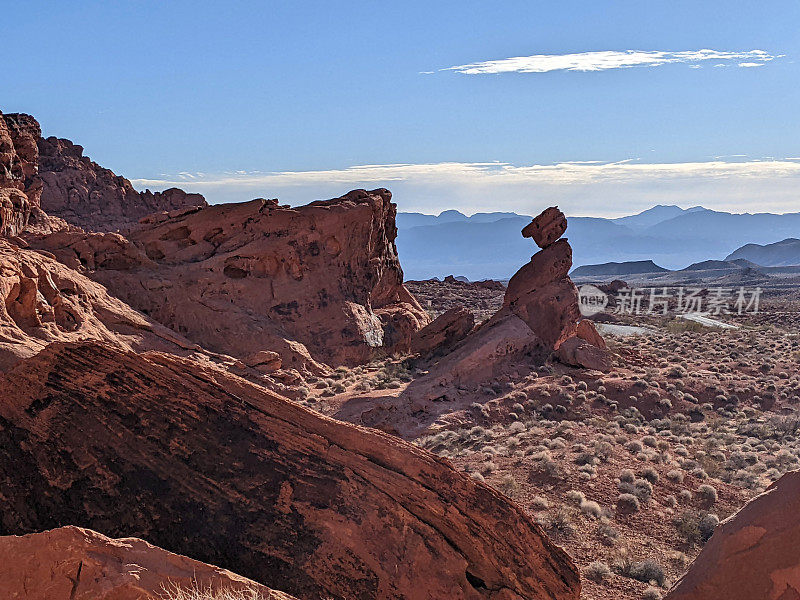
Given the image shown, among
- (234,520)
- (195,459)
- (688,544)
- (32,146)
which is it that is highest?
(32,146)

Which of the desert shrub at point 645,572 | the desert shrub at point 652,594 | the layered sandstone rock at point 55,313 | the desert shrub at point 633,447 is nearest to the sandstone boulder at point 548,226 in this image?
the desert shrub at point 633,447

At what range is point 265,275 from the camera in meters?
23.5

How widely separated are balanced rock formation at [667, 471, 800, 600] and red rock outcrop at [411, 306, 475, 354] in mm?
18383

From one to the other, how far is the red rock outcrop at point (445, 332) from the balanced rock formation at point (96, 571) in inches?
756

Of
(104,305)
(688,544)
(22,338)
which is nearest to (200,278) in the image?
(104,305)

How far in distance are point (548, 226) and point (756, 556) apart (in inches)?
799

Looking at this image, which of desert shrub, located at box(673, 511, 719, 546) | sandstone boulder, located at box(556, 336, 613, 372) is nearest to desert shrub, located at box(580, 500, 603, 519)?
desert shrub, located at box(673, 511, 719, 546)

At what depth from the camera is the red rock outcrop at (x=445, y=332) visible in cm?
2384

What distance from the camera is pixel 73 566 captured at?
4430 millimetres

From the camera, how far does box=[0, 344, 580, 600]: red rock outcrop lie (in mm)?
5711

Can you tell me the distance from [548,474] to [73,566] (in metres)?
9.28

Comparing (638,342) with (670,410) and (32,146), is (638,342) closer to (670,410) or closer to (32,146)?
(670,410)

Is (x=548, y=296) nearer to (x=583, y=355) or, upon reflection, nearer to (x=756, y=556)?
(x=583, y=355)

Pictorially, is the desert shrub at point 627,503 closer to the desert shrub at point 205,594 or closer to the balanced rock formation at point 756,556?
the balanced rock formation at point 756,556
